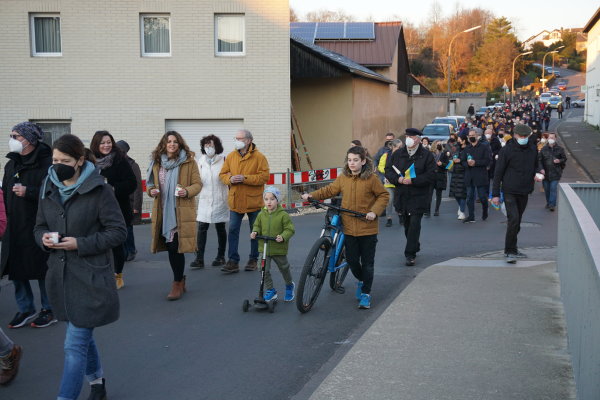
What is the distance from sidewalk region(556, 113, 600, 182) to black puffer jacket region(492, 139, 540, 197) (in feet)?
48.4

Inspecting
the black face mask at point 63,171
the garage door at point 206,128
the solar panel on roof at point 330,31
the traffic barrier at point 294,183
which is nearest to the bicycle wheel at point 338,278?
the black face mask at point 63,171

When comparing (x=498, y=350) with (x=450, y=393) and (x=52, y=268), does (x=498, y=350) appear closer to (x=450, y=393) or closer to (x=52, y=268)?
(x=450, y=393)

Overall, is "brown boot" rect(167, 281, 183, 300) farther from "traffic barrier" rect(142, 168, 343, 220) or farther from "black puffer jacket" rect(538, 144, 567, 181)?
"black puffer jacket" rect(538, 144, 567, 181)

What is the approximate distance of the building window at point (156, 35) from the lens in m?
17.6

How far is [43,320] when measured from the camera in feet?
22.7

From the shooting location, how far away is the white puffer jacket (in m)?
9.34

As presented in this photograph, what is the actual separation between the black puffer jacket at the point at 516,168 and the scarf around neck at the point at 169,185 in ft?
14.5

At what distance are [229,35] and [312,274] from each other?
467 inches

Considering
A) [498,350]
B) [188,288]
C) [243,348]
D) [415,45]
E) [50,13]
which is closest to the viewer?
[498,350]

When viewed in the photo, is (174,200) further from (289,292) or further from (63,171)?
(63,171)

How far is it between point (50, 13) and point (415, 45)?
83.8 meters

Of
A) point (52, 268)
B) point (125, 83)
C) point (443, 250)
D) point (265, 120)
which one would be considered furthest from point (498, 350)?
point (125, 83)

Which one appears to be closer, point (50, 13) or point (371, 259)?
point (371, 259)

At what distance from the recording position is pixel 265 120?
17.9 m
